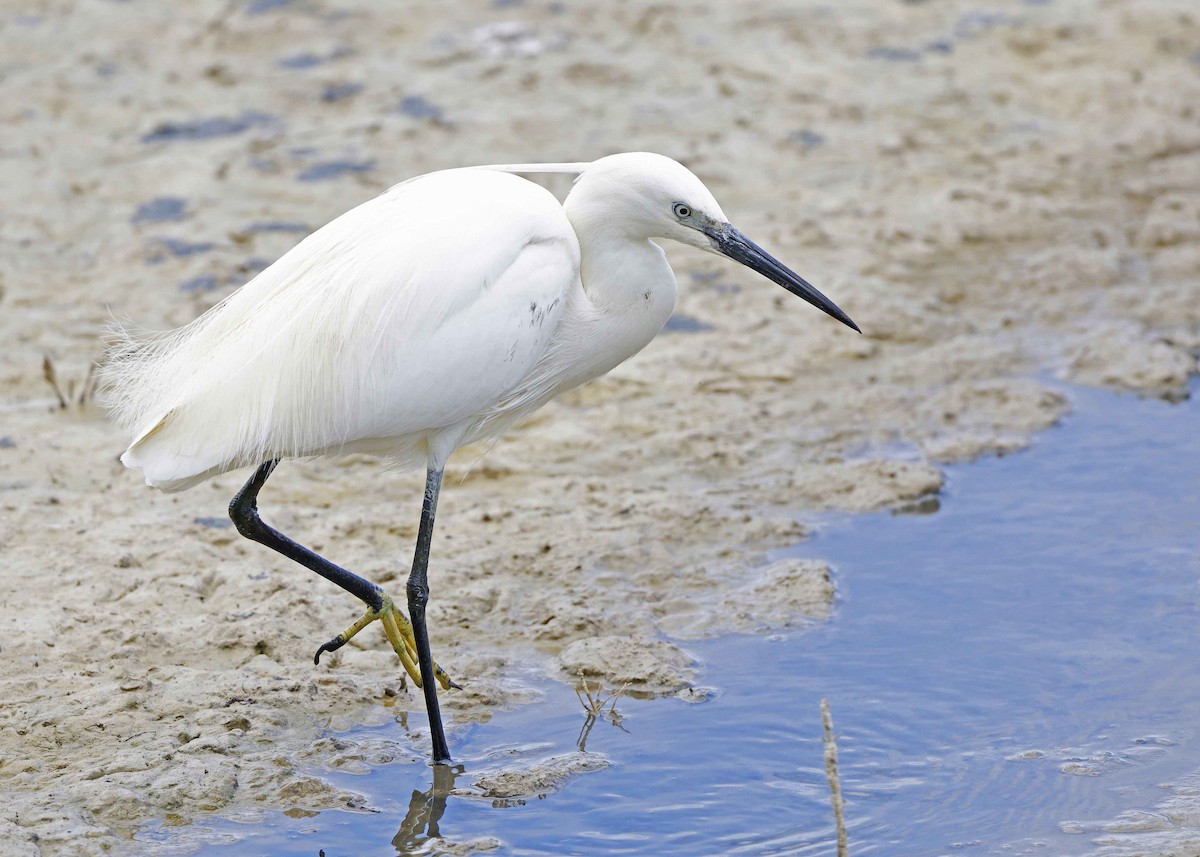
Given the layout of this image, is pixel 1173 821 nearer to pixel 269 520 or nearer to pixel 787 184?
pixel 269 520

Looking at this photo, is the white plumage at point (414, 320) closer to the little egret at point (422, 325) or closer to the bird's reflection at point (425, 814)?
the little egret at point (422, 325)

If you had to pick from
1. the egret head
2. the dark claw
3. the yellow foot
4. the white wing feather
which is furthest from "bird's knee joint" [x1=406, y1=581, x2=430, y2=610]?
the egret head

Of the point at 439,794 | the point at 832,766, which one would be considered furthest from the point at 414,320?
the point at 832,766

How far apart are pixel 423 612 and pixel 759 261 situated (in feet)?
4.60

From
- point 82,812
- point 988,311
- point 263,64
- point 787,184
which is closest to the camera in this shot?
point 82,812

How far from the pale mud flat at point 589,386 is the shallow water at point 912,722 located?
159mm

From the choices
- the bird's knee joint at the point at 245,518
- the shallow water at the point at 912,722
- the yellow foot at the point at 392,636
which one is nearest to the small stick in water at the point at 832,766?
the shallow water at the point at 912,722

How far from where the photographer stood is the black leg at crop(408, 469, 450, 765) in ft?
13.9

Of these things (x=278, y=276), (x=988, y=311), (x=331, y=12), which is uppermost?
(x=331, y=12)

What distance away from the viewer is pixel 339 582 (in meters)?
4.52

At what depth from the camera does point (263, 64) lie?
365 inches

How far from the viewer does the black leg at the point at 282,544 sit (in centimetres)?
445

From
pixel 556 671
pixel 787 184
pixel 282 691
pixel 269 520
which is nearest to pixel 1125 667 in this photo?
pixel 556 671

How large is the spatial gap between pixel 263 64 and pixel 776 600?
5.67m
